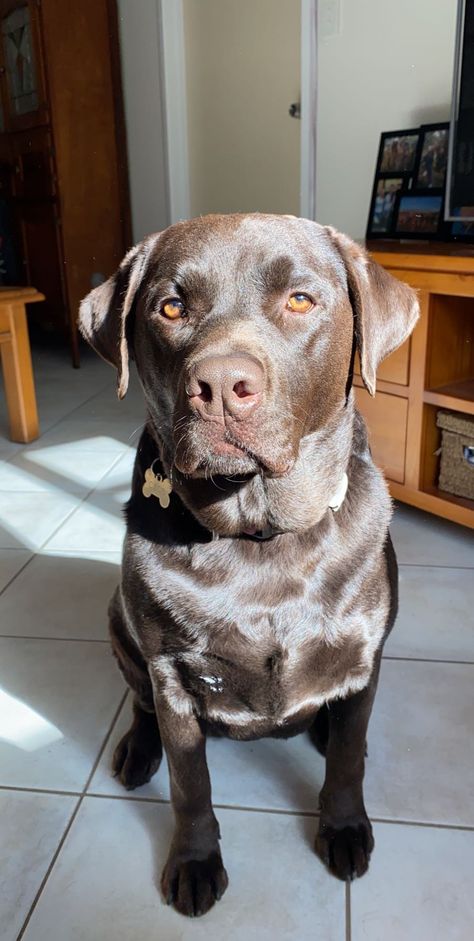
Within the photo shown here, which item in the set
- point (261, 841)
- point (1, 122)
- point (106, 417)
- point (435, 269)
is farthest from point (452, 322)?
point (1, 122)

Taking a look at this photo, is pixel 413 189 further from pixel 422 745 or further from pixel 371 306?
pixel 422 745

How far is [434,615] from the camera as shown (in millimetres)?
1713

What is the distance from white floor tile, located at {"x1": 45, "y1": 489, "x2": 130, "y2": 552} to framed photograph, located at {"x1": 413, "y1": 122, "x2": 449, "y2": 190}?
1.44 m

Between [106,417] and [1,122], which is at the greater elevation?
[1,122]

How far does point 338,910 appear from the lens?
103 centimetres

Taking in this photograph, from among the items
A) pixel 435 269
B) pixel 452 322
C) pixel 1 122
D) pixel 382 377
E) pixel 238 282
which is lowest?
pixel 382 377

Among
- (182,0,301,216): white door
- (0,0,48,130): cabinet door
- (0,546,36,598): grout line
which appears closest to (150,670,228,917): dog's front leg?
(0,546,36,598): grout line

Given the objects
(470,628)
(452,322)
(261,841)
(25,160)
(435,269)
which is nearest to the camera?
(261,841)

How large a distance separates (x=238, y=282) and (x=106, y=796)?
33.4 inches

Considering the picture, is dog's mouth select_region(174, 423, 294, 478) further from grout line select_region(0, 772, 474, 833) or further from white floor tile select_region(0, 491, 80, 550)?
white floor tile select_region(0, 491, 80, 550)

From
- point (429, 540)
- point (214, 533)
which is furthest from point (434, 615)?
point (214, 533)

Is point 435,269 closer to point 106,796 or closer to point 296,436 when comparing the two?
point 296,436

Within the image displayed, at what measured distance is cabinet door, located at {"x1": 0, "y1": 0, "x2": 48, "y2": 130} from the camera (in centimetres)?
376

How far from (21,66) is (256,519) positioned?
3.84m
